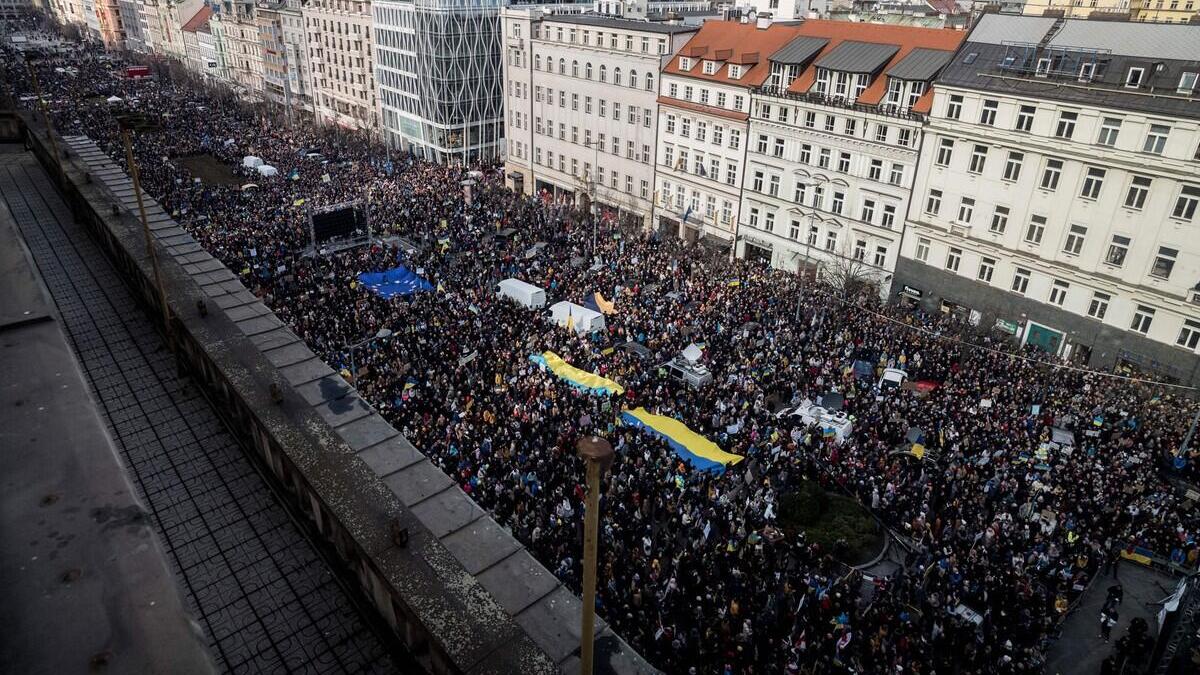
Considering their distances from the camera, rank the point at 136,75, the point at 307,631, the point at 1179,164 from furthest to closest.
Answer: the point at 136,75 < the point at 1179,164 < the point at 307,631

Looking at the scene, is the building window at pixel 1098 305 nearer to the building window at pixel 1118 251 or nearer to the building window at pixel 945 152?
the building window at pixel 1118 251

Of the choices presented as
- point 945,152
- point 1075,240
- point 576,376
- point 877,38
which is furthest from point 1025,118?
point 576,376

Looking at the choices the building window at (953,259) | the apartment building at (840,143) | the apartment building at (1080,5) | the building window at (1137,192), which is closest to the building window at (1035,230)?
the building window at (953,259)

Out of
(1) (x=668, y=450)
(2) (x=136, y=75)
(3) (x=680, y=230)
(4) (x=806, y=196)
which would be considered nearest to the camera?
(1) (x=668, y=450)

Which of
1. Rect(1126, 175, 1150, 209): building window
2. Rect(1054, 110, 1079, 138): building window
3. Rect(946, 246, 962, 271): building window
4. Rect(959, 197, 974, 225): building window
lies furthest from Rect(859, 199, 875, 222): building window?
Rect(1126, 175, 1150, 209): building window

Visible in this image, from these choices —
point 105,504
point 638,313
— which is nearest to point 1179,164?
point 638,313

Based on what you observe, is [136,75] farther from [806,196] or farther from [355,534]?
[355,534]

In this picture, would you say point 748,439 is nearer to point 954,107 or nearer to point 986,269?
point 986,269
